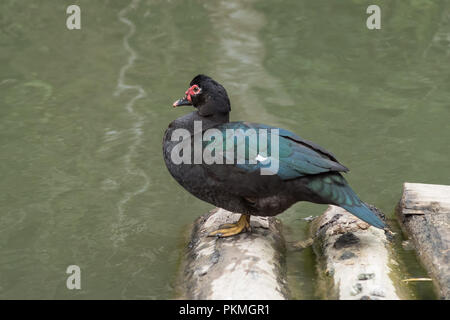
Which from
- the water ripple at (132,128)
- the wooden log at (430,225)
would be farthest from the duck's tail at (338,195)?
the water ripple at (132,128)

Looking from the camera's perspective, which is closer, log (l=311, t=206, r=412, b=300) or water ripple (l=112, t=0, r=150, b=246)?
log (l=311, t=206, r=412, b=300)

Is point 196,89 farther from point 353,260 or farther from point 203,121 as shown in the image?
point 353,260

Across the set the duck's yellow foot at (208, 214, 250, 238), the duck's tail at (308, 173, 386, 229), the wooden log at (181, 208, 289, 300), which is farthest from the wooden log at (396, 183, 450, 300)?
the duck's yellow foot at (208, 214, 250, 238)

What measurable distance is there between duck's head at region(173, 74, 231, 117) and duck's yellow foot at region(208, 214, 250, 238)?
2.60 ft

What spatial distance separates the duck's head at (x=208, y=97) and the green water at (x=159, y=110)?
1122 millimetres

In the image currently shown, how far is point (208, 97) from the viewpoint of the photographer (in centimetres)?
545

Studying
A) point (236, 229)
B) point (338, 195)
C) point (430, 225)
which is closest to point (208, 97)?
point (236, 229)

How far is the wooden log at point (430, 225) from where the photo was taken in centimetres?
499

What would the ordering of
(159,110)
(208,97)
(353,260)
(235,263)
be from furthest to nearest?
(159,110)
(208,97)
(353,260)
(235,263)

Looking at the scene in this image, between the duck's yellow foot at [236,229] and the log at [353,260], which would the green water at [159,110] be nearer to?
the log at [353,260]

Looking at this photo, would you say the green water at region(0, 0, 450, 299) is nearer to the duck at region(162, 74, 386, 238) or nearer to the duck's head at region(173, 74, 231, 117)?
the duck at region(162, 74, 386, 238)

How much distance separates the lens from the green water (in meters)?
5.77

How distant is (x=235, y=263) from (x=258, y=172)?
2.07 ft
